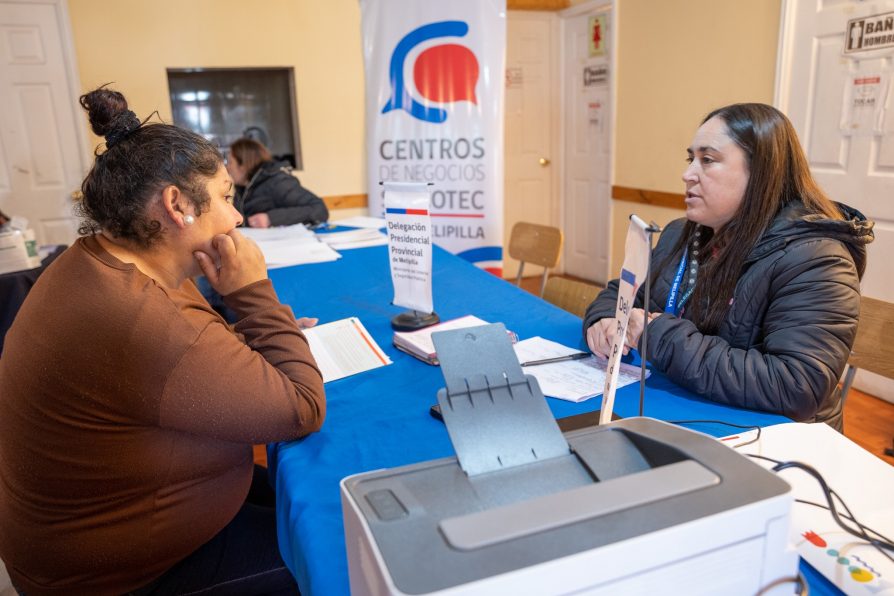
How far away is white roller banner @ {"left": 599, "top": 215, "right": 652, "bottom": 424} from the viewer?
83cm

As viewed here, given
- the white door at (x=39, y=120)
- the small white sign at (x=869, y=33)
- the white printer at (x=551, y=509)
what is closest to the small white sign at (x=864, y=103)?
the small white sign at (x=869, y=33)

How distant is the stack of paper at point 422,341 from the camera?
150 centimetres

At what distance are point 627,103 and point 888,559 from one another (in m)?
4.24

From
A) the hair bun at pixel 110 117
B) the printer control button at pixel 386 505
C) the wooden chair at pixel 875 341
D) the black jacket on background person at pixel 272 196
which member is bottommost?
the wooden chair at pixel 875 341

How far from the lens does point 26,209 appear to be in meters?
4.23

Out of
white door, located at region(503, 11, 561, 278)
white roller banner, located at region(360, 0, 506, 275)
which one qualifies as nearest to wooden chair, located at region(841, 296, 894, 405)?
white roller banner, located at region(360, 0, 506, 275)

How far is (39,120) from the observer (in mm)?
4117

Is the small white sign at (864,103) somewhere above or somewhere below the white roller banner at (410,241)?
above

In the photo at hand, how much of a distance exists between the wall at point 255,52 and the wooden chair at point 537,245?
210 centimetres

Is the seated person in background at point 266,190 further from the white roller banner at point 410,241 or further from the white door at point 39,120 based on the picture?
the white roller banner at point 410,241

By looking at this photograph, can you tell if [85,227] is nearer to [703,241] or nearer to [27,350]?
[27,350]

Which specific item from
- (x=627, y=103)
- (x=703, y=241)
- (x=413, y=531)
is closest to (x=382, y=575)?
(x=413, y=531)

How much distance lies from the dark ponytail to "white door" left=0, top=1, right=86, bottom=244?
3.58 metres

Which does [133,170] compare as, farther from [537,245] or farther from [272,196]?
[272,196]
